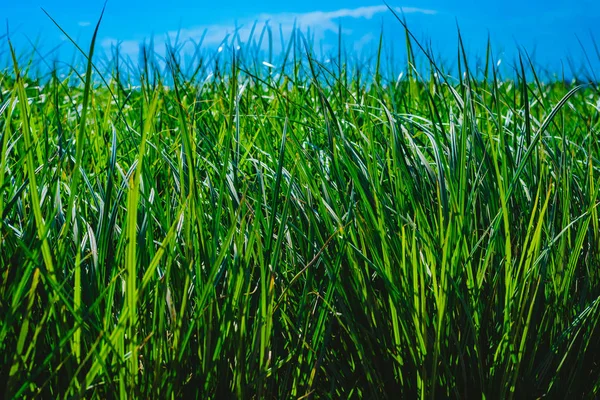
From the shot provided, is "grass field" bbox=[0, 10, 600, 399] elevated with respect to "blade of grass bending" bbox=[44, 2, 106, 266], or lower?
lower

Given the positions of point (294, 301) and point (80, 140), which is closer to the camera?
point (80, 140)

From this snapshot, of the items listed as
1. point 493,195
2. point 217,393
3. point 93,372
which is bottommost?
point 217,393

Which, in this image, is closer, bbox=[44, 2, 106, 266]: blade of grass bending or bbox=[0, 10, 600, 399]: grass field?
bbox=[44, 2, 106, 266]: blade of grass bending

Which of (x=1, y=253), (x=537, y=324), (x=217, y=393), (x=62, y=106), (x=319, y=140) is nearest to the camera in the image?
(x=217, y=393)

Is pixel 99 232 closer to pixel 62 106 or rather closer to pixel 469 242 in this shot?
pixel 469 242

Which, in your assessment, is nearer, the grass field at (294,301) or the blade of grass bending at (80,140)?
the blade of grass bending at (80,140)

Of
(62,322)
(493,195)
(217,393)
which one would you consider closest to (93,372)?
(62,322)

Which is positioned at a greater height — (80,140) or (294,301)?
(80,140)

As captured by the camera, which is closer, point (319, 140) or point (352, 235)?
point (352, 235)

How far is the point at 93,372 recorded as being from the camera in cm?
83

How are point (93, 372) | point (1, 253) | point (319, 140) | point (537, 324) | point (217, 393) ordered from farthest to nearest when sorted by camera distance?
point (319, 140), point (537, 324), point (1, 253), point (217, 393), point (93, 372)

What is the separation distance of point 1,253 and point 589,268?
3.87 feet

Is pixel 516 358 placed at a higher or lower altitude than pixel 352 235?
lower

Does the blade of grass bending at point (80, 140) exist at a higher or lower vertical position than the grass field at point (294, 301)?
higher
